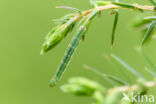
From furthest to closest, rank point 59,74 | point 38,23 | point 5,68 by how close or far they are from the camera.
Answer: point 38,23, point 5,68, point 59,74

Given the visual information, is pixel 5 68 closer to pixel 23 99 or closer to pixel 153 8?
pixel 23 99

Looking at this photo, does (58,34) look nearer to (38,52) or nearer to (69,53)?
(69,53)

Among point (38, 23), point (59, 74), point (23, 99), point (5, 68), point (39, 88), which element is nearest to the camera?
point (59, 74)

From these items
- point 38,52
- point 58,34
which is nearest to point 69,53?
point 58,34

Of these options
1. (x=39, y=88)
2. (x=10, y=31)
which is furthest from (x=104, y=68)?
(x=10, y=31)

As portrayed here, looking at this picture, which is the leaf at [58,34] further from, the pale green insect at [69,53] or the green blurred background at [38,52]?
the green blurred background at [38,52]

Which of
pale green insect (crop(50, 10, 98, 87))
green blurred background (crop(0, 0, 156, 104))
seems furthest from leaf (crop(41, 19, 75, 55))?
green blurred background (crop(0, 0, 156, 104))

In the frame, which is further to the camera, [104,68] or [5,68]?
[5,68]

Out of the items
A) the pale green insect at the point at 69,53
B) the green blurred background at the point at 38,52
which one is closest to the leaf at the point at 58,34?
the pale green insect at the point at 69,53
